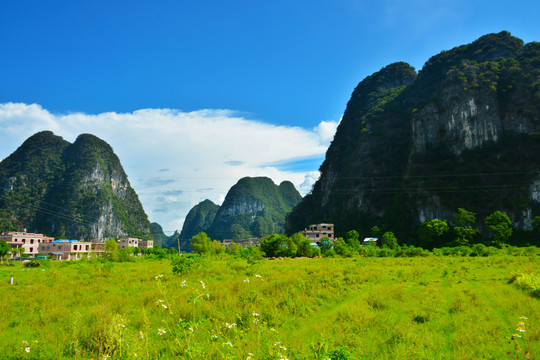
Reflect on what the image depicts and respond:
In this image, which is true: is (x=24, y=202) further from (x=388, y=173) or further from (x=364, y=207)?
(x=388, y=173)

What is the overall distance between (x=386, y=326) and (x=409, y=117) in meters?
107

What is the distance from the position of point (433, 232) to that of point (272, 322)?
199 feet

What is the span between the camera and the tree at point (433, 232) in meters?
59.7

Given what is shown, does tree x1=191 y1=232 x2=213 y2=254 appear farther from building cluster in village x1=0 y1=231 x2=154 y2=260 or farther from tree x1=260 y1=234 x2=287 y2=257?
building cluster in village x1=0 y1=231 x2=154 y2=260

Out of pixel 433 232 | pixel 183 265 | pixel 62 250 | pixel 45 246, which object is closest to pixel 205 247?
pixel 62 250

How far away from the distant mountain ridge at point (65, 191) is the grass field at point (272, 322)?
135586 mm

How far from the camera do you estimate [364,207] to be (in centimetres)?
9288

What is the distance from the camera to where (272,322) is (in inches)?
344

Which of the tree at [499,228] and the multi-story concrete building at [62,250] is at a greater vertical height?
the tree at [499,228]

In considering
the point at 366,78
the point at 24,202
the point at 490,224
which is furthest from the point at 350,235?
the point at 24,202

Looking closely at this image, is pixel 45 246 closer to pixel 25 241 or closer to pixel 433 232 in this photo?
pixel 25 241

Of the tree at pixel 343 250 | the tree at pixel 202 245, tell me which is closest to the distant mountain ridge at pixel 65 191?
the tree at pixel 202 245

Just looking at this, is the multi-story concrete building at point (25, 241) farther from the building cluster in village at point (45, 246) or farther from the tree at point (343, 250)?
the tree at point (343, 250)

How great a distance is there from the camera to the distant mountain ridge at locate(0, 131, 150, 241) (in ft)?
412
